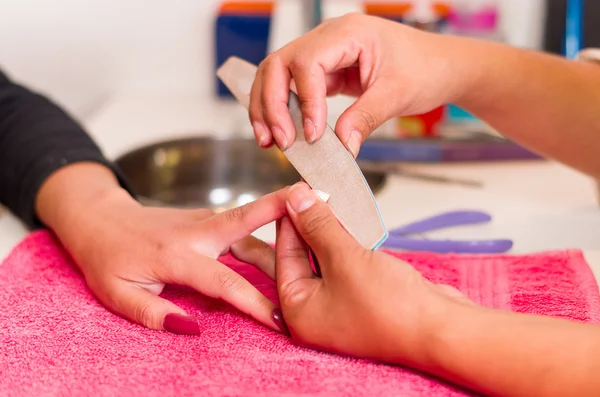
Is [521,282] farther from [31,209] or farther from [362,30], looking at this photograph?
[31,209]

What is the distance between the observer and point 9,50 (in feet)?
4.35

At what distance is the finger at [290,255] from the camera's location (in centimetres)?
57

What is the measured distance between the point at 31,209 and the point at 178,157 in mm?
426

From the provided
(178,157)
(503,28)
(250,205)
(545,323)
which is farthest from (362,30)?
(503,28)

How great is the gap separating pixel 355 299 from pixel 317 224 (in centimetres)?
7

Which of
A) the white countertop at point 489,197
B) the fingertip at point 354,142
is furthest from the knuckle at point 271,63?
the white countertop at point 489,197

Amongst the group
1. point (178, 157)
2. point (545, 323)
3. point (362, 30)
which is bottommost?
point (178, 157)

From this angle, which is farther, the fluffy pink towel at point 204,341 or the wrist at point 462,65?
the wrist at point 462,65

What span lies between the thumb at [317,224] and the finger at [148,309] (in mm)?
113

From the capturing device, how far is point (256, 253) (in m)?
0.63

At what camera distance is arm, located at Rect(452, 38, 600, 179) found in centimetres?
80

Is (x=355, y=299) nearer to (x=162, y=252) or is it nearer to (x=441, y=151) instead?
(x=162, y=252)

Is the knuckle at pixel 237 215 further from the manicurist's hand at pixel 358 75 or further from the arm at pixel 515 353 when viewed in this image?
the arm at pixel 515 353

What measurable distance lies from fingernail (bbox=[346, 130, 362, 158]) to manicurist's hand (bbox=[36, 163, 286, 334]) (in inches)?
2.9
